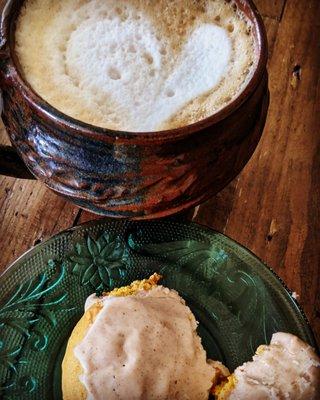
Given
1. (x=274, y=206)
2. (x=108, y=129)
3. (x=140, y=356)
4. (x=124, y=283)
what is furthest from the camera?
(x=274, y=206)

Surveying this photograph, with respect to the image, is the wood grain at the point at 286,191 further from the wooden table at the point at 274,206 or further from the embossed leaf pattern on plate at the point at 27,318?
the embossed leaf pattern on plate at the point at 27,318

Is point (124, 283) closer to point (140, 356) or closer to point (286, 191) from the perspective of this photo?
point (140, 356)

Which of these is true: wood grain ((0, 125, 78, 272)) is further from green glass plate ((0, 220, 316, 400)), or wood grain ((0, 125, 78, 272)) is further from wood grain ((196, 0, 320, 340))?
wood grain ((196, 0, 320, 340))

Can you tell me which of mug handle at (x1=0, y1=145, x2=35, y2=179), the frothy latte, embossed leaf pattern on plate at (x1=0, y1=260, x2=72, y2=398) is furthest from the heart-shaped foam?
embossed leaf pattern on plate at (x1=0, y1=260, x2=72, y2=398)

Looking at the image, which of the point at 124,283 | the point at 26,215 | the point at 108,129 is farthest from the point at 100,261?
the point at 108,129

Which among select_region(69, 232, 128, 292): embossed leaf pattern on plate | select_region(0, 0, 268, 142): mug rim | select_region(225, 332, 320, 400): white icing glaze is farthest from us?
select_region(69, 232, 128, 292): embossed leaf pattern on plate

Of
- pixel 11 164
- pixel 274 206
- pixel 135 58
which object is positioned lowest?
pixel 274 206

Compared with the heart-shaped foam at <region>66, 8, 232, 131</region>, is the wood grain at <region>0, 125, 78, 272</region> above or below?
below
